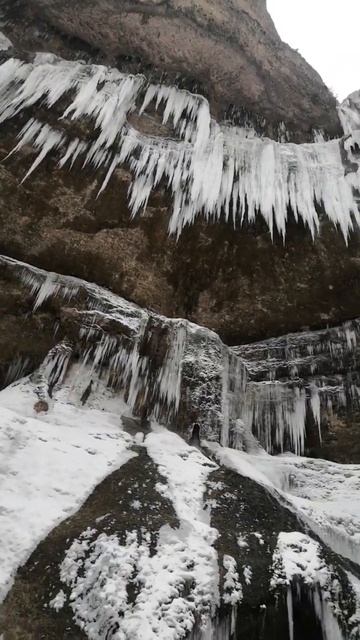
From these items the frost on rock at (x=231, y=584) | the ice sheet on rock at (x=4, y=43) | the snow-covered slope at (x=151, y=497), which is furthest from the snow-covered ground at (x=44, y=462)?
the ice sheet on rock at (x=4, y=43)

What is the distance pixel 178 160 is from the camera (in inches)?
406

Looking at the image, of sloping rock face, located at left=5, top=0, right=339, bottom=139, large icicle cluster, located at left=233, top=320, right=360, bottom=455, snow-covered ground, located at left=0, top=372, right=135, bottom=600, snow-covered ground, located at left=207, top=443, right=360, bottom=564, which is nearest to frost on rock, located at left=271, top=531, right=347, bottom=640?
snow-covered ground, located at left=207, top=443, right=360, bottom=564

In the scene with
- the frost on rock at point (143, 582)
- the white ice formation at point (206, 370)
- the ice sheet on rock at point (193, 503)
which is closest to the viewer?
the frost on rock at point (143, 582)

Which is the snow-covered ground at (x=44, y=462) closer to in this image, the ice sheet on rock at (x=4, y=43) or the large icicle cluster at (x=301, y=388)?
the large icicle cluster at (x=301, y=388)

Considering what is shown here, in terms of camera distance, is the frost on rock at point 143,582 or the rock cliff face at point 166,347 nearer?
the frost on rock at point 143,582

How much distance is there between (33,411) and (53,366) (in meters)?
1.24

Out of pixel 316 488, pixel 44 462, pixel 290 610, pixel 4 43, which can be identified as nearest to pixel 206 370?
pixel 316 488

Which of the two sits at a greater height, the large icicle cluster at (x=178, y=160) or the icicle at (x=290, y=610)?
the large icicle cluster at (x=178, y=160)

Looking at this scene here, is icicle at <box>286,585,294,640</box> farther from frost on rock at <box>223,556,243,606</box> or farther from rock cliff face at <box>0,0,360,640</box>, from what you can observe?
frost on rock at <box>223,556,243,606</box>

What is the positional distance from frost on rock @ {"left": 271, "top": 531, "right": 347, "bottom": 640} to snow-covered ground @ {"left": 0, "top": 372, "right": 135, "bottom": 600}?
206 cm

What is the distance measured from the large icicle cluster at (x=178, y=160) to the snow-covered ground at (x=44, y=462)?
4898 mm

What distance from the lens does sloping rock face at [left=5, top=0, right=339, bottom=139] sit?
13000 mm

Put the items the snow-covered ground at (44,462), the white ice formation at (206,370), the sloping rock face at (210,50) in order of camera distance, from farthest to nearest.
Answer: the sloping rock face at (210,50)
the white ice formation at (206,370)
the snow-covered ground at (44,462)

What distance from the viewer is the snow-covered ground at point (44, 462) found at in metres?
4.32
